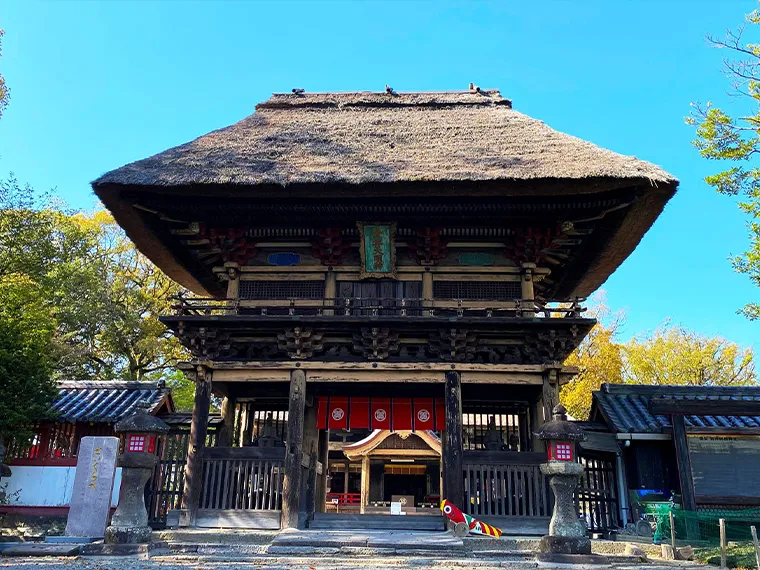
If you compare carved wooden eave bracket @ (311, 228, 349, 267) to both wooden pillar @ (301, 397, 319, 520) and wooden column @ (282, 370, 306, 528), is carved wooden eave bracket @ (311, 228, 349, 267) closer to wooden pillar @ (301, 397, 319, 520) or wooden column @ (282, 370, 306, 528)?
wooden column @ (282, 370, 306, 528)

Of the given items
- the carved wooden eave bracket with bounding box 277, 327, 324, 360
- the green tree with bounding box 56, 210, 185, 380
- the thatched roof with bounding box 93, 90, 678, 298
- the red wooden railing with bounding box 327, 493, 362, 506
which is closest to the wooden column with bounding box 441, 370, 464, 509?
the carved wooden eave bracket with bounding box 277, 327, 324, 360

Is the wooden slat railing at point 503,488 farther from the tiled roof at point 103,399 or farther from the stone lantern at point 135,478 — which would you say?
the tiled roof at point 103,399

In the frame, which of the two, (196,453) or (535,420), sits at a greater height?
(535,420)

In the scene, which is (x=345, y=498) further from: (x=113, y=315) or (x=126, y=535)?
(x=126, y=535)

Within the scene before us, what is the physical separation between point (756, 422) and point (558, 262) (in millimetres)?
5325

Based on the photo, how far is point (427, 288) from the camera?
10828 millimetres

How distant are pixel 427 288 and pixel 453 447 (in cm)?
296

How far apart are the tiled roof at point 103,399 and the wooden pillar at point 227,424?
1.73m

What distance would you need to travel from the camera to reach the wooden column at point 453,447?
933 cm

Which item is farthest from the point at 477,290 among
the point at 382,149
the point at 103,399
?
the point at 103,399

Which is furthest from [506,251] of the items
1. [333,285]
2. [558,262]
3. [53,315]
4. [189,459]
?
[53,315]

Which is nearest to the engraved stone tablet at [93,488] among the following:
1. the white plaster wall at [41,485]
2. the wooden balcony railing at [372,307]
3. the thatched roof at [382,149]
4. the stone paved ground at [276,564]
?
the white plaster wall at [41,485]

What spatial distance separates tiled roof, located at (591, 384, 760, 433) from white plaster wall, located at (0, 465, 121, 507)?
1057cm

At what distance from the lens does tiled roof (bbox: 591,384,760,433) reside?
1155 centimetres
